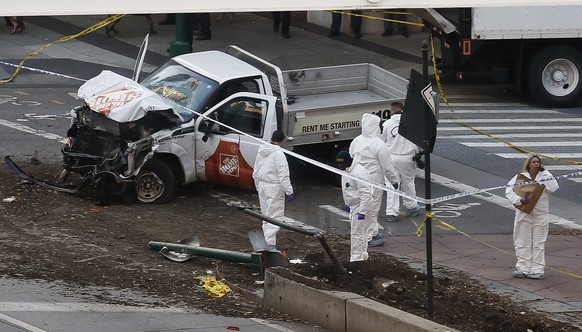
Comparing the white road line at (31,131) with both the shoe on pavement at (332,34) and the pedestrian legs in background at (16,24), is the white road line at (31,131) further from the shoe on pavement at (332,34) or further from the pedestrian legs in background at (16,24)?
the shoe on pavement at (332,34)

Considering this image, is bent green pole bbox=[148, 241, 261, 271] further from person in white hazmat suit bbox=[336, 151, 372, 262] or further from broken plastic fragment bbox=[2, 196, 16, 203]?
broken plastic fragment bbox=[2, 196, 16, 203]

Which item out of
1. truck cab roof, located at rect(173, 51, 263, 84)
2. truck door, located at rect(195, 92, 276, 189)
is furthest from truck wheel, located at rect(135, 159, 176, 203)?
truck cab roof, located at rect(173, 51, 263, 84)

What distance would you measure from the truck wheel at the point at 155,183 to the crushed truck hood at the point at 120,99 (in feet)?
2.45

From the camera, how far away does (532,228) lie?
12141 millimetres

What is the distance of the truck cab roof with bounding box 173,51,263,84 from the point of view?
1587cm

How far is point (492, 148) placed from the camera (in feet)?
62.2

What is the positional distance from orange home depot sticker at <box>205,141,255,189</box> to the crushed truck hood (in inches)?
31.3

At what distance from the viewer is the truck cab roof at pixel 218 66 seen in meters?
15.9

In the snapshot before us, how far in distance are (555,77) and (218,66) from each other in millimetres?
9415

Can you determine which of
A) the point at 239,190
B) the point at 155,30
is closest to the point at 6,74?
the point at 155,30

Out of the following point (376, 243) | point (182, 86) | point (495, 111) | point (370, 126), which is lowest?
point (495, 111)

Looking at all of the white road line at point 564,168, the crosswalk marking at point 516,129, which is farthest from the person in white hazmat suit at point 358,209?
the white road line at point 564,168

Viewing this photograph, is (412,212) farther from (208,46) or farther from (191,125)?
(208,46)

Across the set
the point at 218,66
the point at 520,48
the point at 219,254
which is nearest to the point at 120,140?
the point at 218,66
